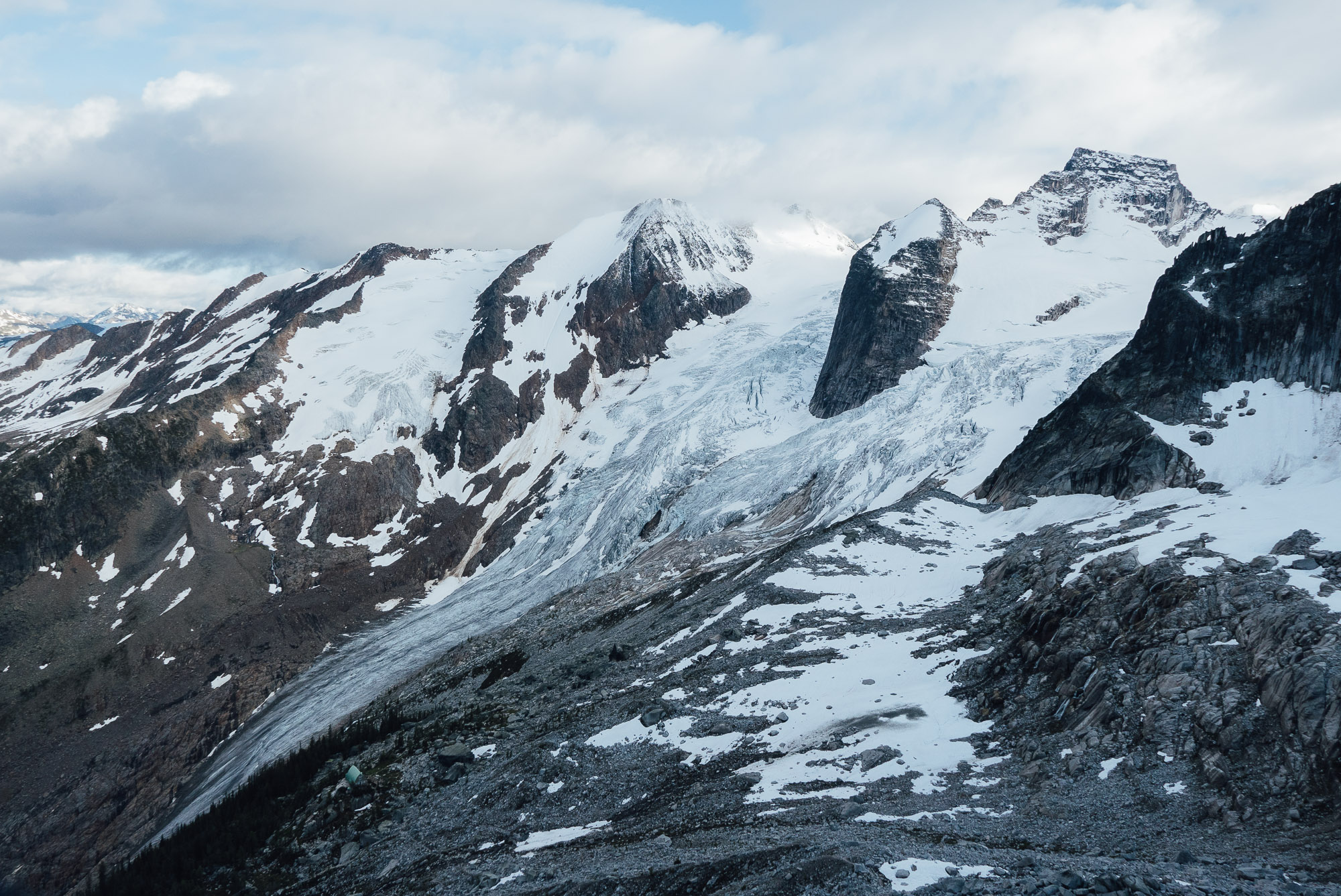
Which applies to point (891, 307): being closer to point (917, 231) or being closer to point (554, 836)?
point (917, 231)

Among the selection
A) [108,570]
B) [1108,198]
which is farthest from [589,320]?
[1108,198]

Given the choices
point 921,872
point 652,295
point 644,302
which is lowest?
point 921,872

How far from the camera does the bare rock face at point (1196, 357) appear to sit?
2264 inches

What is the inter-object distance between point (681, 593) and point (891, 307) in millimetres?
74405

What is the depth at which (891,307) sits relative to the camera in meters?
119

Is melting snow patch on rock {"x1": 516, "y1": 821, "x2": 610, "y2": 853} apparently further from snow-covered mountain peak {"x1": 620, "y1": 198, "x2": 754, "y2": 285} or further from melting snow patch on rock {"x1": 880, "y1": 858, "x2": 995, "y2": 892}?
snow-covered mountain peak {"x1": 620, "y1": 198, "x2": 754, "y2": 285}

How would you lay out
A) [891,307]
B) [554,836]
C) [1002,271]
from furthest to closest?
1. [1002,271]
2. [891,307]
3. [554,836]

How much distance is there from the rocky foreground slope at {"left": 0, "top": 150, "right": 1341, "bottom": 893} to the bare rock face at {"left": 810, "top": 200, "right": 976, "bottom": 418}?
0.83 m

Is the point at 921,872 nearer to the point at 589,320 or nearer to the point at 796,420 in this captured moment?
the point at 796,420

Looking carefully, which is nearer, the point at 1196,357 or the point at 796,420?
the point at 1196,357


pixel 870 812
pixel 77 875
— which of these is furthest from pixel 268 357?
pixel 870 812

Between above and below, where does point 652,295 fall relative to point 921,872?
above

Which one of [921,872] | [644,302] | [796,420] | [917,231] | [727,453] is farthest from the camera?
[644,302]

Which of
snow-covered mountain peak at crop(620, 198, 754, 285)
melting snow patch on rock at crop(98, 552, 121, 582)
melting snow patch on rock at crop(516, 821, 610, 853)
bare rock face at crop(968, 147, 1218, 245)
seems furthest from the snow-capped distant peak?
melting snow patch on rock at crop(516, 821, 610, 853)
